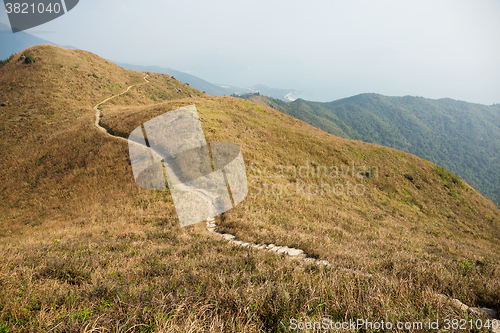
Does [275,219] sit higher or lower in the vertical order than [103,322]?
lower

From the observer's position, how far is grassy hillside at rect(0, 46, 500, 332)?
277 centimetres

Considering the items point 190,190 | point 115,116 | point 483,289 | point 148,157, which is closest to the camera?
point 483,289

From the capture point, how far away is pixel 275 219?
1345 cm

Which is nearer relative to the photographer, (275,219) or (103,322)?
(103,322)

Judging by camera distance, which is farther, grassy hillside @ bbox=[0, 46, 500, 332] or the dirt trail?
the dirt trail

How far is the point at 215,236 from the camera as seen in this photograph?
10016 mm

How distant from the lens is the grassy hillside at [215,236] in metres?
2.77

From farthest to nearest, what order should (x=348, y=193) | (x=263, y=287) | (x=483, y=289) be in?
(x=348, y=193)
(x=483, y=289)
(x=263, y=287)

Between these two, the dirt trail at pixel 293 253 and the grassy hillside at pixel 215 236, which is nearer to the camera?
the grassy hillside at pixel 215 236

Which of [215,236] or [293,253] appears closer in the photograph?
[293,253]

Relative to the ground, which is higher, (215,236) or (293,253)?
(215,236)

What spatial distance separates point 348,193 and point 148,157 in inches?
878

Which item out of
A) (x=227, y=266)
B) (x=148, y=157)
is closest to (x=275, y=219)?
(x=227, y=266)

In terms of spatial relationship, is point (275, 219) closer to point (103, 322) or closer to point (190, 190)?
point (190, 190)
